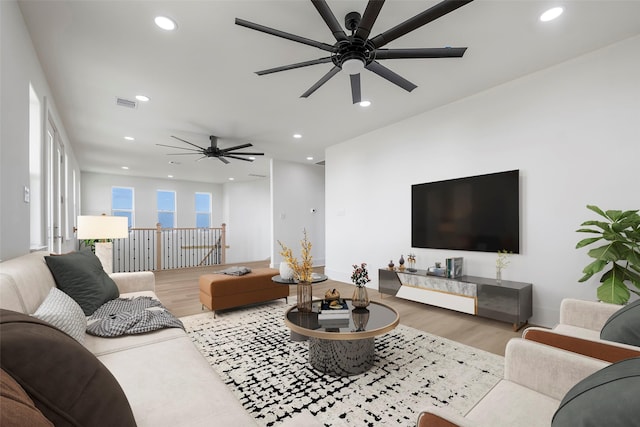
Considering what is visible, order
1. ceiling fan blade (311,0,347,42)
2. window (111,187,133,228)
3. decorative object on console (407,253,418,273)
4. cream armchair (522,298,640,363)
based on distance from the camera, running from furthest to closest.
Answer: window (111,187,133,228)
decorative object on console (407,253,418,273)
ceiling fan blade (311,0,347,42)
cream armchair (522,298,640,363)

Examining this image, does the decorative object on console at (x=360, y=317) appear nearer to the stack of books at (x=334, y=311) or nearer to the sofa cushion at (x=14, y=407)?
the stack of books at (x=334, y=311)

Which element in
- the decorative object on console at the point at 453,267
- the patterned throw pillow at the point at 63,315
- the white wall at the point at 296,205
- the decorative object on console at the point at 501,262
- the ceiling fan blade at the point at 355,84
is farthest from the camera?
the white wall at the point at 296,205

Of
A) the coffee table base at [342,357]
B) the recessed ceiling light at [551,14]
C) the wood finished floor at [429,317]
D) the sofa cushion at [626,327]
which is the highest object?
the recessed ceiling light at [551,14]

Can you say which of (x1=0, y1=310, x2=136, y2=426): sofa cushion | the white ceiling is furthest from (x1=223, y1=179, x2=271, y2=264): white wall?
(x1=0, y1=310, x2=136, y2=426): sofa cushion

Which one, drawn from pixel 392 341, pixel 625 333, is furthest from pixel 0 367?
pixel 392 341

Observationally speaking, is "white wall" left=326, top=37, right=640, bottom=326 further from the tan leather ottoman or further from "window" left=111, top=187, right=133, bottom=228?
"window" left=111, top=187, right=133, bottom=228

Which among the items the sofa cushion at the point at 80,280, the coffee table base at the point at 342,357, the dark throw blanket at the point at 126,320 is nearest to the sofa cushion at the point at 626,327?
the coffee table base at the point at 342,357

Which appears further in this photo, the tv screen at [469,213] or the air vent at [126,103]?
the air vent at [126,103]

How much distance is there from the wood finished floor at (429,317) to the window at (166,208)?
5.65 metres

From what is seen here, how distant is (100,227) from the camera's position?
3758 mm

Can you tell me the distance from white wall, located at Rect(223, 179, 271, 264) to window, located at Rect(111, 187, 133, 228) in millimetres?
3213

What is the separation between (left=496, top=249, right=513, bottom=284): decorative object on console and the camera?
3529mm

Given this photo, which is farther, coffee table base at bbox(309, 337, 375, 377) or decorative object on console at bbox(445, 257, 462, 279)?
decorative object on console at bbox(445, 257, 462, 279)

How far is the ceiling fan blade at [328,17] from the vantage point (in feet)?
5.79
